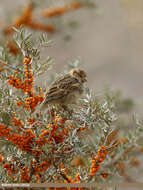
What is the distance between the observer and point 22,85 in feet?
1.74

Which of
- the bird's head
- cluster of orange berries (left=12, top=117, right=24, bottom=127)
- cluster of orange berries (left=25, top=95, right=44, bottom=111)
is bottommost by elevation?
cluster of orange berries (left=12, top=117, right=24, bottom=127)

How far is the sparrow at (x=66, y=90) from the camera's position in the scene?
0.55m

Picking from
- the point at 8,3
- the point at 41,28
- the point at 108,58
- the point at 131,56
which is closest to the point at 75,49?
the point at 108,58

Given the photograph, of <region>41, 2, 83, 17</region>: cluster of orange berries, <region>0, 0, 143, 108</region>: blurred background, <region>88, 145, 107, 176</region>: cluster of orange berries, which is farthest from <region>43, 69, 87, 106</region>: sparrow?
<region>0, 0, 143, 108</region>: blurred background

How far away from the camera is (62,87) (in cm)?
59

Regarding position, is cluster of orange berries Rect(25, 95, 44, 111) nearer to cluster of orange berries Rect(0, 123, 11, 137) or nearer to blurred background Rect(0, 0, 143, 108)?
cluster of orange berries Rect(0, 123, 11, 137)

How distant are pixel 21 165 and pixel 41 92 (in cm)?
14

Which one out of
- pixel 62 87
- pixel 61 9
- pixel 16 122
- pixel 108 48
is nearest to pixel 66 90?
pixel 62 87

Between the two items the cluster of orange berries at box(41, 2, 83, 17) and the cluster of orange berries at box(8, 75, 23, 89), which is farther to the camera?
the cluster of orange berries at box(41, 2, 83, 17)

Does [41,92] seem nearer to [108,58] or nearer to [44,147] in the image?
[44,147]

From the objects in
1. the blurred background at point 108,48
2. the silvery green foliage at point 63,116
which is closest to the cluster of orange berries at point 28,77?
the silvery green foliage at point 63,116

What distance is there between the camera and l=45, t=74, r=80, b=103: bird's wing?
0.55m

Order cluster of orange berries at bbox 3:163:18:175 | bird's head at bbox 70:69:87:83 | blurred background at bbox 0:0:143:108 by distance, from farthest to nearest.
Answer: blurred background at bbox 0:0:143:108 < bird's head at bbox 70:69:87:83 < cluster of orange berries at bbox 3:163:18:175

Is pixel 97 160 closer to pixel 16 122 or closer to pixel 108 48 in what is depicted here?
pixel 16 122
